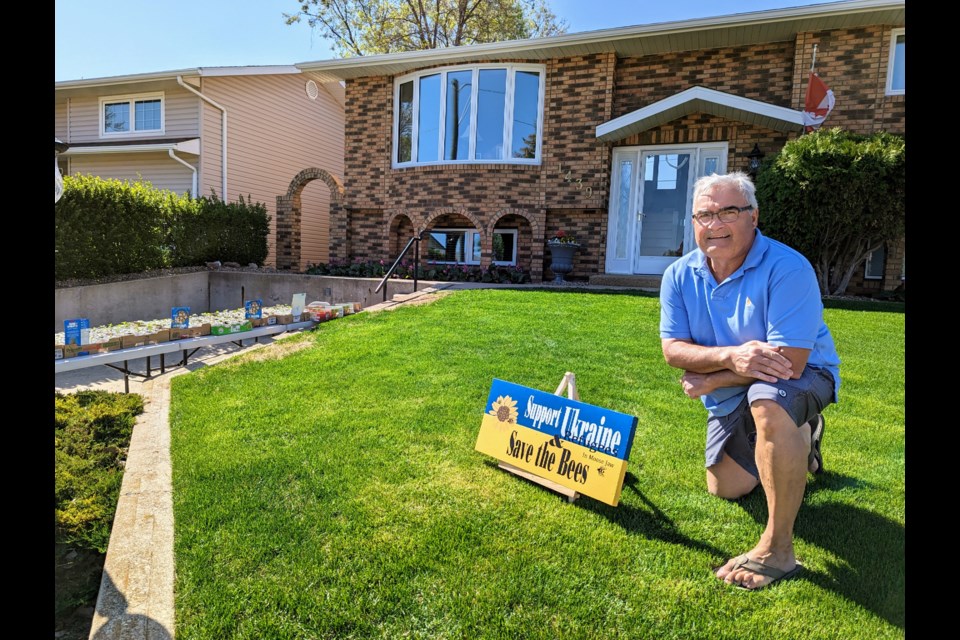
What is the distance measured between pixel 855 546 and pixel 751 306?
1.11 metres

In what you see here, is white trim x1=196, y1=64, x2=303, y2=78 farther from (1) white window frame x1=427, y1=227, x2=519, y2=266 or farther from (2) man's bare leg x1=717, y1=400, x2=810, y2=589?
(2) man's bare leg x1=717, y1=400, x2=810, y2=589

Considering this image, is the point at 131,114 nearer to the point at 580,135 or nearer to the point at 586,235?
the point at 580,135

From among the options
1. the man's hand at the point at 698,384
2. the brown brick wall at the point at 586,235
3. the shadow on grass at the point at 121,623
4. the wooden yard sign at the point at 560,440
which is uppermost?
the brown brick wall at the point at 586,235

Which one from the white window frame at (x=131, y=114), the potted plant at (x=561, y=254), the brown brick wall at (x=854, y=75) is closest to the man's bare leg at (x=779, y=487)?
the potted plant at (x=561, y=254)

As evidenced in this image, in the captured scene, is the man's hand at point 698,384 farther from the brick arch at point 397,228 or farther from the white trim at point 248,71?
the white trim at point 248,71

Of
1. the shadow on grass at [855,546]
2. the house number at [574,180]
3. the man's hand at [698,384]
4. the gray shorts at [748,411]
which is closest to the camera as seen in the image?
the shadow on grass at [855,546]

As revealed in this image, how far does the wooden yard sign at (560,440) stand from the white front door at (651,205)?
8446 mm

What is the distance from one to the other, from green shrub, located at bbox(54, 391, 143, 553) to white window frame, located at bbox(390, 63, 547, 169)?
28.5ft

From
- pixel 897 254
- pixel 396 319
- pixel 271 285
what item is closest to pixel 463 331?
pixel 396 319

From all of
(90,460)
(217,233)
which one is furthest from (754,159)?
(217,233)

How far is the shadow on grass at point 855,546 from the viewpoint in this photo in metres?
2.02

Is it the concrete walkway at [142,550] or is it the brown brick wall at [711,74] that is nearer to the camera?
the concrete walkway at [142,550]
